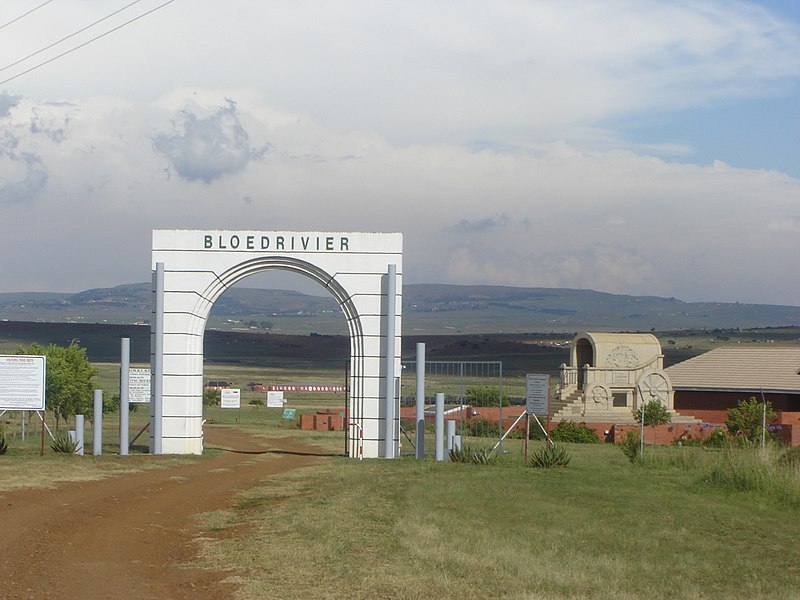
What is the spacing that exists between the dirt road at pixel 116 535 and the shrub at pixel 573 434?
18.4m

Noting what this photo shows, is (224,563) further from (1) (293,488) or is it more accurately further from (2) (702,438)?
(2) (702,438)

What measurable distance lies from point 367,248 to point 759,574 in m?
16.0

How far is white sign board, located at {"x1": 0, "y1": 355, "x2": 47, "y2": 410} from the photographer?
25.6 metres

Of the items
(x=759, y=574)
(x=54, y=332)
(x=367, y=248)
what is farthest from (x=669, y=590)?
(x=54, y=332)

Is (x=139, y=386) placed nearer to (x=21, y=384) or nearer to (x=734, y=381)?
(x=21, y=384)

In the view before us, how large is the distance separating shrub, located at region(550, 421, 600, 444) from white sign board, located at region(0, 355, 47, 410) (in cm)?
2075

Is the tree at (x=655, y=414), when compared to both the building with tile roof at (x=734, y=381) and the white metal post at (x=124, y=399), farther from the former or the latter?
the white metal post at (x=124, y=399)

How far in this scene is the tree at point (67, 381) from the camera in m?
45.8

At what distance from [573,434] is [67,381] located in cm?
2146

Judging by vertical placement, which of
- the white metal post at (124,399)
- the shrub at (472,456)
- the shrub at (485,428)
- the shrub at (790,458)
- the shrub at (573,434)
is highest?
the white metal post at (124,399)

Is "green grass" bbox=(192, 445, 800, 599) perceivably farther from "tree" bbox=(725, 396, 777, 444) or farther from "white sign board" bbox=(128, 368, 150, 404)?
"tree" bbox=(725, 396, 777, 444)

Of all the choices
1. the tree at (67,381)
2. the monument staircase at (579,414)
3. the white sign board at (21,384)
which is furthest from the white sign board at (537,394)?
the tree at (67,381)

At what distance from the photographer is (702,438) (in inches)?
1549

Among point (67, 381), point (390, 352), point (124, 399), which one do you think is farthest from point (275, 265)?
point (67, 381)
